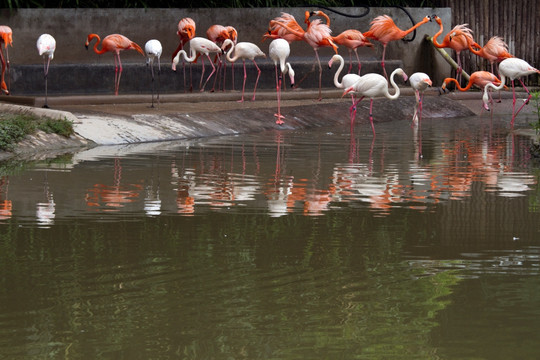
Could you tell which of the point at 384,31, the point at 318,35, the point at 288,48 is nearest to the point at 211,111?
the point at 288,48

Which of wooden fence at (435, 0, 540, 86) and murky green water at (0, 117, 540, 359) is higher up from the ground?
wooden fence at (435, 0, 540, 86)

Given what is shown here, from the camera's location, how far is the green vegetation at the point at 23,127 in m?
10.2

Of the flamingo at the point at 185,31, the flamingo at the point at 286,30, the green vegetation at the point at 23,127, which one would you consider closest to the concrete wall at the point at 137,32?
the flamingo at the point at 185,31

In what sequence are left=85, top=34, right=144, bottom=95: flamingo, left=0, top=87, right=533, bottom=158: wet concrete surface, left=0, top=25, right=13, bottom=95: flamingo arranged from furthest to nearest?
left=85, top=34, right=144, bottom=95: flamingo
left=0, top=25, right=13, bottom=95: flamingo
left=0, top=87, right=533, bottom=158: wet concrete surface

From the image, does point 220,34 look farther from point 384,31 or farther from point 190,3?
point 384,31

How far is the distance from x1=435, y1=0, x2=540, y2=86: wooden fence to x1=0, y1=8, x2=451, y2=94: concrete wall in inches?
20.8

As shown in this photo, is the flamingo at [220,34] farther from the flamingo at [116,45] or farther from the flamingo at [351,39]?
the flamingo at [351,39]

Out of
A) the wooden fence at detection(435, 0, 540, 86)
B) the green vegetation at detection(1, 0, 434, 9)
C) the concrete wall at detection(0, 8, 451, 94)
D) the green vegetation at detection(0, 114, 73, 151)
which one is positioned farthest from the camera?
the wooden fence at detection(435, 0, 540, 86)

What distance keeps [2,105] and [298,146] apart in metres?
3.56

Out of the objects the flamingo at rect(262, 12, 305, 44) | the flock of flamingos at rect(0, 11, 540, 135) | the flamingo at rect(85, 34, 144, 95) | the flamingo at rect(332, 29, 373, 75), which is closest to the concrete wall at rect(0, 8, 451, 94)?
the flock of flamingos at rect(0, 11, 540, 135)

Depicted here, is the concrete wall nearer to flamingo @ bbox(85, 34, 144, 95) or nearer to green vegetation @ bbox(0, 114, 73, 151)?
flamingo @ bbox(85, 34, 144, 95)

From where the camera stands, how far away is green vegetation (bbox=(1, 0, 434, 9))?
16469 mm

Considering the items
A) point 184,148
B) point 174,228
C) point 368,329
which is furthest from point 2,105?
point 368,329

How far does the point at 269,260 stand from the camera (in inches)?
220
